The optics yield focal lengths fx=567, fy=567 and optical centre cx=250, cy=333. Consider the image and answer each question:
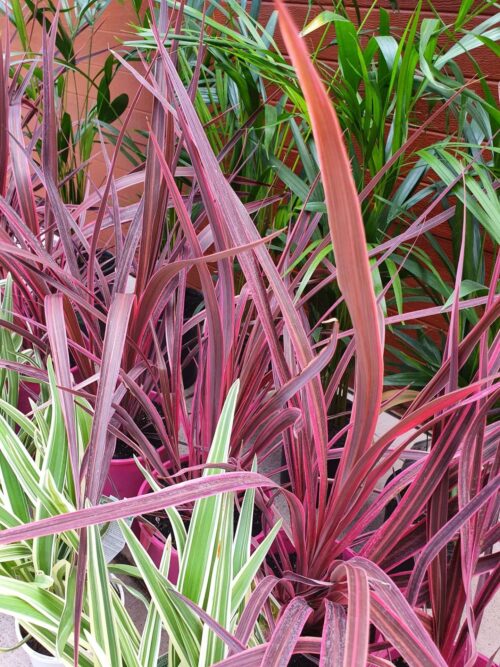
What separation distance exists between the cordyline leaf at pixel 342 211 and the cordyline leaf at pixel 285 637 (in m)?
0.14

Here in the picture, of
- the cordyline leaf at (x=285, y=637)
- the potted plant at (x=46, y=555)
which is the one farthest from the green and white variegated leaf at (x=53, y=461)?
the cordyline leaf at (x=285, y=637)

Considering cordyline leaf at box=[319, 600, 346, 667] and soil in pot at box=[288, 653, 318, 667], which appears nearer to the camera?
cordyline leaf at box=[319, 600, 346, 667]

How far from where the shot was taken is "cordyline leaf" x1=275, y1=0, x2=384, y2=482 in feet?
0.54

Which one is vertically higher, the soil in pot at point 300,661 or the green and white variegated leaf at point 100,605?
the green and white variegated leaf at point 100,605

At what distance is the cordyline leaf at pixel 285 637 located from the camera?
27cm

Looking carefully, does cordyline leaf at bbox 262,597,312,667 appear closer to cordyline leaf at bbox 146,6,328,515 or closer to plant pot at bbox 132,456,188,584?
cordyline leaf at bbox 146,6,328,515

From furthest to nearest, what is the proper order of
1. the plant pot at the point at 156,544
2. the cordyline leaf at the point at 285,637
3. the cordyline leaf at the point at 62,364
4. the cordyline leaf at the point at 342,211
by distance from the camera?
the plant pot at the point at 156,544 < the cordyline leaf at the point at 62,364 < the cordyline leaf at the point at 285,637 < the cordyline leaf at the point at 342,211

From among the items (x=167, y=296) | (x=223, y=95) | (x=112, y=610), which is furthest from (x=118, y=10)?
(x=112, y=610)

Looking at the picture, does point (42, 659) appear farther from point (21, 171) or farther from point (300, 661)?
point (21, 171)

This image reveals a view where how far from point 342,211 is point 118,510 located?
0.16m

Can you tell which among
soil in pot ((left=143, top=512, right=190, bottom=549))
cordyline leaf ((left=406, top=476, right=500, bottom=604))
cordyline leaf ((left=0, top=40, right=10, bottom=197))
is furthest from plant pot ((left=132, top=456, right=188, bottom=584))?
cordyline leaf ((left=0, top=40, right=10, bottom=197))

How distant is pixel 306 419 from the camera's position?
1.42 ft

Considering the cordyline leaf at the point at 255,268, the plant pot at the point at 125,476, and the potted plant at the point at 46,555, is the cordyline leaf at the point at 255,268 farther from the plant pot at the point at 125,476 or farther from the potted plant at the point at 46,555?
the plant pot at the point at 125,476

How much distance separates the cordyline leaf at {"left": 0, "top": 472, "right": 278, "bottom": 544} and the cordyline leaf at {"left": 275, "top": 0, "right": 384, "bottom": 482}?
0.32 ft
